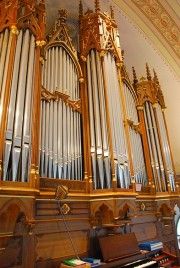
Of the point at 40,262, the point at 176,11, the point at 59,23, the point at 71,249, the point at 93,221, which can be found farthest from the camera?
the point at 176,11

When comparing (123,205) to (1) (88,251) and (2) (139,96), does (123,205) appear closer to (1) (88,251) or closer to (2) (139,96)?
(1) (88,251)

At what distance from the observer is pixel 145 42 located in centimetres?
823

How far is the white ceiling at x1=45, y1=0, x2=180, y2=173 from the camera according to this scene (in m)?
7.24

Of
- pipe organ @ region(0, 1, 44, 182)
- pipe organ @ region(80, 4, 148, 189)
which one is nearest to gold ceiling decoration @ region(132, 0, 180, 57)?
pipe organ @ region(80, 4, 148, 189)

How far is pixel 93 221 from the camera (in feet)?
14.8

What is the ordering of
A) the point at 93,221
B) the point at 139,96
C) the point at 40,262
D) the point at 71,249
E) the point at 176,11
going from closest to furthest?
the point at 40,262 → the point at 71,249 → the point at 93,221 → the point at 139,96 → the point at 176,11

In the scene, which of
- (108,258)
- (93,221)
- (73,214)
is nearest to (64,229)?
(73,214)

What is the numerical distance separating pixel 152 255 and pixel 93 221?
188 centimetres

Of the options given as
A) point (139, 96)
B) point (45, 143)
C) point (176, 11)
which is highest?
point (176, 11)

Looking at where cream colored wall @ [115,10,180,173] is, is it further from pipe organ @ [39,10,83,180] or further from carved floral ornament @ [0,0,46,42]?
carved floral ornament @ [0,0,46,42]

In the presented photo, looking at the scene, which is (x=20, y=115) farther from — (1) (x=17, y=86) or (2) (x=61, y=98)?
(2) (x=61, y=98)

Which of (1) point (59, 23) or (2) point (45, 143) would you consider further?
(1) point (59, 23)

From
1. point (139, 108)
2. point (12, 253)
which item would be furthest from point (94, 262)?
point (139, 108)

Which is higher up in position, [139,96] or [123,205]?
[139,96]
